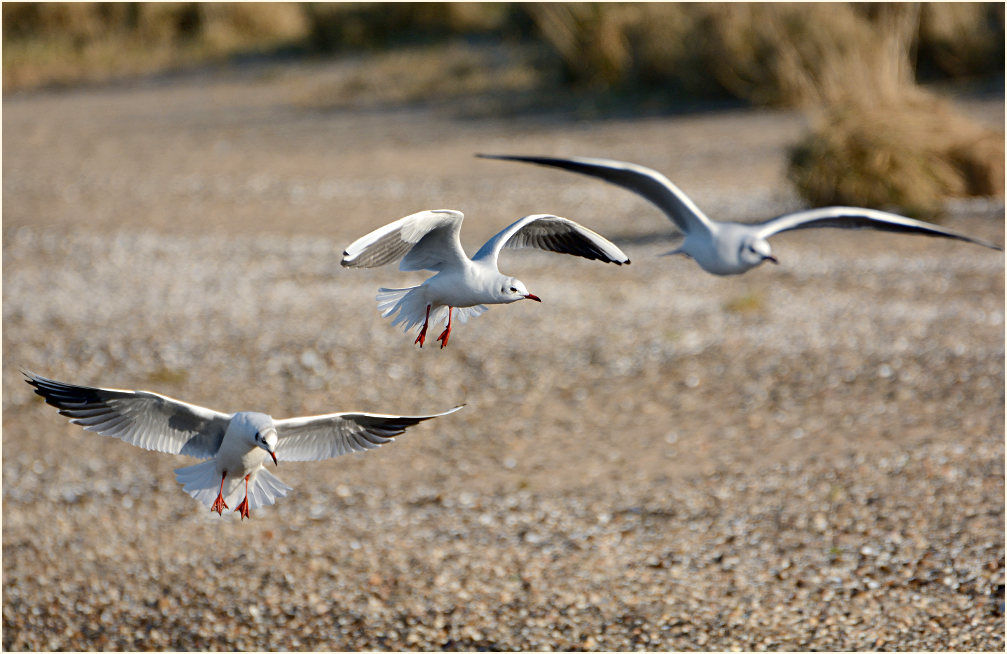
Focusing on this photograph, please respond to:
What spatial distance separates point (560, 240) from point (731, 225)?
0.39 metres

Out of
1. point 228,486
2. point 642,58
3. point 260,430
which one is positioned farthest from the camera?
point 642,58

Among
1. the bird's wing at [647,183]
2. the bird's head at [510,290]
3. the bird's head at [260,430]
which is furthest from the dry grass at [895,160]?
the bird's head at [260,430]

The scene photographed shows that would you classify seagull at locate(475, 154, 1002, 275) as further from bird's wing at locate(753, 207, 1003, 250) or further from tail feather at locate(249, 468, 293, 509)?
tail feather at locate(249, 468, 293, 509)

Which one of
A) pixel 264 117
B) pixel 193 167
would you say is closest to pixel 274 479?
pixel 193 167

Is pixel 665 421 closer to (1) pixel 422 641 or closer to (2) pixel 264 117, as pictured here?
(1) pixel 422 641

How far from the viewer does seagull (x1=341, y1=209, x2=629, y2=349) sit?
217 centimetres

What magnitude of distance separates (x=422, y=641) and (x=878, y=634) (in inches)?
77.1

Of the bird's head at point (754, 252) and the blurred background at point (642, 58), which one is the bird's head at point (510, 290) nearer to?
the bird's head at point (754, 252)

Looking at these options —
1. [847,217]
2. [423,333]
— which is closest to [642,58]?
[847,217]

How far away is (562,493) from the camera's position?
22.2ft

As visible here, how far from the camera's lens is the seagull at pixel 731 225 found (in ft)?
8.36

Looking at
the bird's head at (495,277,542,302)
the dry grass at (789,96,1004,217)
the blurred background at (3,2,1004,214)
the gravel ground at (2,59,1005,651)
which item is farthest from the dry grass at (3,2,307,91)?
the bird's head at (495,277,542,302)

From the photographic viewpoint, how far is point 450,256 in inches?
91.1

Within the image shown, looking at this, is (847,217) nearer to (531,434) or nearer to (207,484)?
(207,484)
